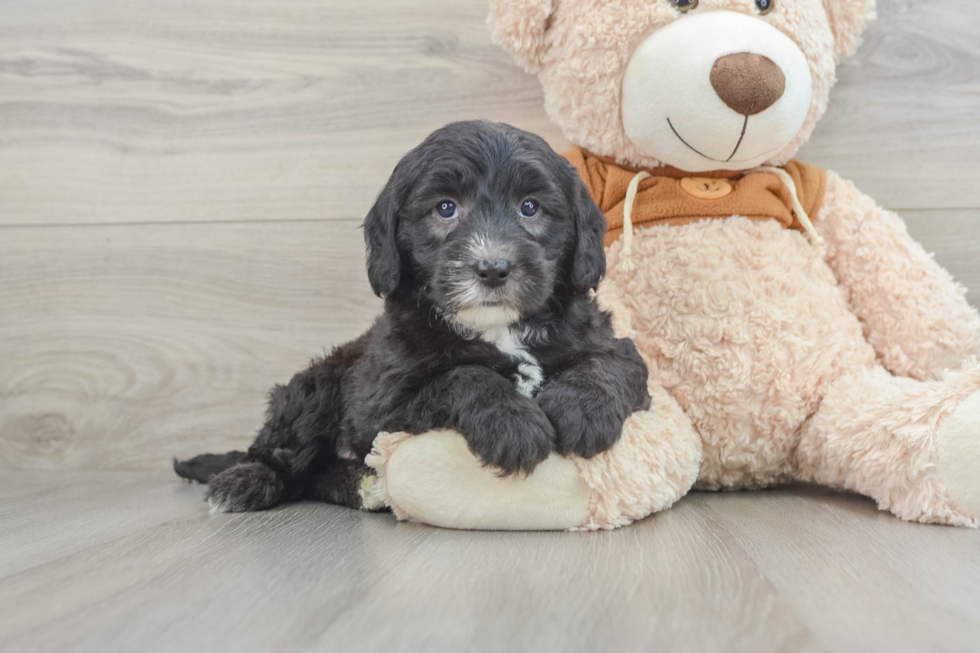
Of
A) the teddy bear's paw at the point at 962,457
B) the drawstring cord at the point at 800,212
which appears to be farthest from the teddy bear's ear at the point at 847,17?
the teddy bear's paw at the point at 962,457

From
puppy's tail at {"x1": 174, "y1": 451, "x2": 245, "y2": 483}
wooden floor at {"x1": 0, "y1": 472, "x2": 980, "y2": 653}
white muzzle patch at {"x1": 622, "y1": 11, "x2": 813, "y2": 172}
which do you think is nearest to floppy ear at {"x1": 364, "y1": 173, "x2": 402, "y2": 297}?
wooden floor at {"x1": 0, "y1": 472, "x2": 980, "y2": 653}

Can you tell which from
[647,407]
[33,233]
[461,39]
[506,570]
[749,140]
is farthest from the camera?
[33,233]

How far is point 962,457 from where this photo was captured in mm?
1349

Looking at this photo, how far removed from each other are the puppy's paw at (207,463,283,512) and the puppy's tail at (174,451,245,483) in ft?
0.96

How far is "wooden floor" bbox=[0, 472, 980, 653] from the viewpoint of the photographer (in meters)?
0.90

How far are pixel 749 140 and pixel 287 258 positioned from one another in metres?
1.38

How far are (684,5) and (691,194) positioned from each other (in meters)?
0.42

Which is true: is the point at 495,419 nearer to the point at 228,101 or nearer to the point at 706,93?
the point at 706,93

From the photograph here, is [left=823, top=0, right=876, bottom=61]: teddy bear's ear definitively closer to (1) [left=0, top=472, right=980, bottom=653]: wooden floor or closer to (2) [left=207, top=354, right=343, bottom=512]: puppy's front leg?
(1) [left=0, top=472, right=980, bottom=653]: wooden floor

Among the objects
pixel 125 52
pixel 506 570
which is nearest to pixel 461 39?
pixel 125 52

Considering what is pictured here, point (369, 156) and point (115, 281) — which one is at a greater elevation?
point (369, 156)

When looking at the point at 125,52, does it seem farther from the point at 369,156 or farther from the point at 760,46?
the point at 760,46

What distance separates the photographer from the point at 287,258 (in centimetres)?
231

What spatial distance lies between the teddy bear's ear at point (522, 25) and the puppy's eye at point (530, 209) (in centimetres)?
55
